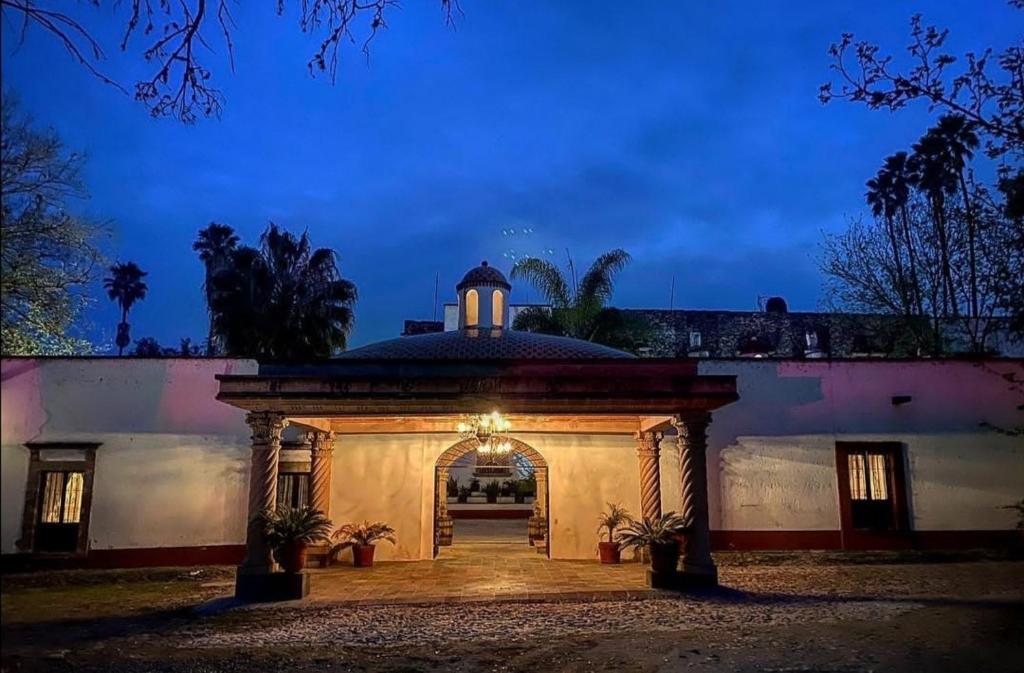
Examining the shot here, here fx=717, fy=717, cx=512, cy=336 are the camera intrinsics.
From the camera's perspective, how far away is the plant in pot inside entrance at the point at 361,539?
14165 mm

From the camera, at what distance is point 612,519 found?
14438mm

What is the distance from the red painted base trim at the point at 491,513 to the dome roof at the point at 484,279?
42.4ft

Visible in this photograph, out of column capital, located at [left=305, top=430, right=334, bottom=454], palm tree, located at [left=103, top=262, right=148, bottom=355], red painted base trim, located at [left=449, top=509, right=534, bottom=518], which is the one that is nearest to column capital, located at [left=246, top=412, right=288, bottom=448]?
column capital, located at [left=305, top=430, right=334, bottom=454]

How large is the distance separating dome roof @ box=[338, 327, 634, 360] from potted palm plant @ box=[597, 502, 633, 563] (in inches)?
125

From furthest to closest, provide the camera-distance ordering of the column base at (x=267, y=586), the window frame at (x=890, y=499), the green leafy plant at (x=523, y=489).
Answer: the green leafy plant at (x=523, y=489) → the window frame at (x=890, y=499) → the column base at (x=267, y=586)

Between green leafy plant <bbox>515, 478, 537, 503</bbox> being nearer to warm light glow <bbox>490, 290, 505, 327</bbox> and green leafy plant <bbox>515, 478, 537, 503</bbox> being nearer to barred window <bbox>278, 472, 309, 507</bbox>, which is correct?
warm light glow <bbox>490, 290, 505, 327</bbox>

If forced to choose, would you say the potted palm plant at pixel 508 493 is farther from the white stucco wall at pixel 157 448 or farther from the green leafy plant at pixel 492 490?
the white stucco wall at pixel 157 448

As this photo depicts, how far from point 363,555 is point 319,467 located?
1.94 meters

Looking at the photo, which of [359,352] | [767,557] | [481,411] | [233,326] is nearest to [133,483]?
[359,352]

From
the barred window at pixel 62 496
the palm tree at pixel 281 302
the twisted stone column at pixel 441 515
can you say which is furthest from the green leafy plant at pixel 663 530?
the palm tree at pixel 281 302

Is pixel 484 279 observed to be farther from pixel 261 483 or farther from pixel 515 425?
pixel 261 483

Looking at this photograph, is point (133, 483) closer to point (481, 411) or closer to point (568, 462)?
point (481, 411)

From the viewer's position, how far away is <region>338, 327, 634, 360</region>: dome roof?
1448cm

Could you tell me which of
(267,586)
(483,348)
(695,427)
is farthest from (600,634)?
(483,348)
